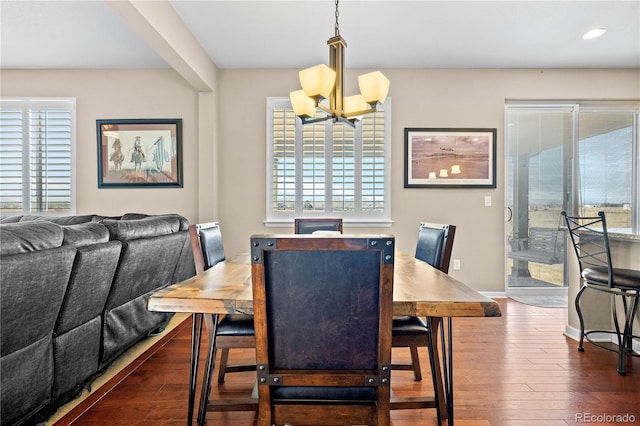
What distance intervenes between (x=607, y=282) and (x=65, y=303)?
123 inches

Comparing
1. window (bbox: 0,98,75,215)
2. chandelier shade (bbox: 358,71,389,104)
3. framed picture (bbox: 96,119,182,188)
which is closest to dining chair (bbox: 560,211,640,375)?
chandelier shade (bbox: 358,71,389,104)

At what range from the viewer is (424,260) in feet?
6.79

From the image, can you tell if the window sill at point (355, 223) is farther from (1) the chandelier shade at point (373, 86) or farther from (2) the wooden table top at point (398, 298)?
(2) the wooden table top at point (398, 298)

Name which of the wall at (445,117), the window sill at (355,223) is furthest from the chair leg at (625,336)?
the window sill at (355,223)

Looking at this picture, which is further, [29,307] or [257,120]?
[257,120]

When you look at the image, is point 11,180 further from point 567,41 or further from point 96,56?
point 567,41

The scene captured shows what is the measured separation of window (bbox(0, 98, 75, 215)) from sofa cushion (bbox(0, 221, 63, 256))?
3103 mm

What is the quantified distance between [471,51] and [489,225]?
191 centimetres

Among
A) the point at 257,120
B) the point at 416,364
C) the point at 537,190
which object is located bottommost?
the point at 416,364

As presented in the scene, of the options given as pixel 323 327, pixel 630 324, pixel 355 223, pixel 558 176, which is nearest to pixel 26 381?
pixel 323 327

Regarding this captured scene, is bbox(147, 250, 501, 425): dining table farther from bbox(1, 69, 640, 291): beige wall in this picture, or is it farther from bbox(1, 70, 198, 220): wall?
bbox(1, 70, 198, 220): wall

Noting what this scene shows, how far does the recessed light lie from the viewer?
325cm

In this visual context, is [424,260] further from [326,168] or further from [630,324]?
[326,168]

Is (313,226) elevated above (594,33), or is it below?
below
